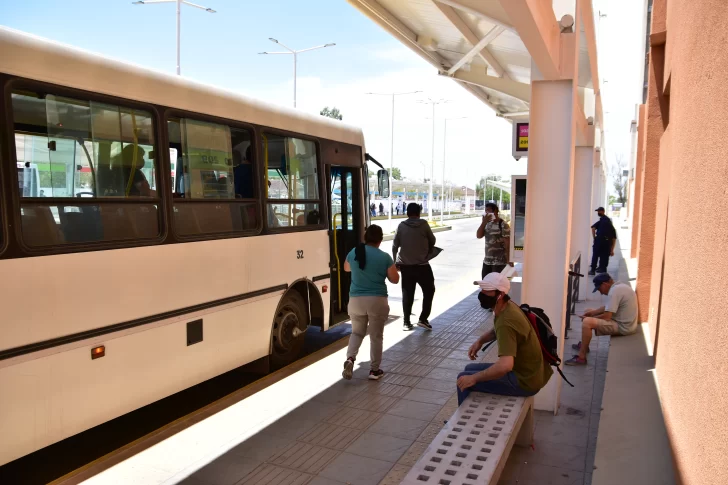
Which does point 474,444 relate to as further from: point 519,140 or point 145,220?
point 519,140

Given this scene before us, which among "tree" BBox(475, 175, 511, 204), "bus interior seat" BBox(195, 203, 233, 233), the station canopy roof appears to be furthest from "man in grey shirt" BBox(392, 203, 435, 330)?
"tree" BBox(475, 175, 511, 204)

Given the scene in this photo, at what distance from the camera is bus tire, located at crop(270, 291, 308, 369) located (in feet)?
24.2

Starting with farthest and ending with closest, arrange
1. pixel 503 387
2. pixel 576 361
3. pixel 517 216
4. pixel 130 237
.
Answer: pixel 517 216, pixel 576 361, pixel 130 237, pixel 503 387

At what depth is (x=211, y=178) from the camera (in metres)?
6.25

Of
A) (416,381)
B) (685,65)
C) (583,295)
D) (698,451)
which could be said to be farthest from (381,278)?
(583,295)

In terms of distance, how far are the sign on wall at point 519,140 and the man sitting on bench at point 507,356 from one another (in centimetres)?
569

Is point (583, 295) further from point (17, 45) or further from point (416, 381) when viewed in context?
point (17, 45)

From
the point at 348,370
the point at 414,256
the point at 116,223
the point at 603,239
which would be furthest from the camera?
the point at 603,239

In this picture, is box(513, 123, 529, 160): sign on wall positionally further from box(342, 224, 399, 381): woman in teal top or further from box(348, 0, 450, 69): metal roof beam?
box(342, 224, 399, 381): woman in teal top

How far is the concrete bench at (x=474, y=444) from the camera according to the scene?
11.9ft

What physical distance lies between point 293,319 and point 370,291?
127 cm

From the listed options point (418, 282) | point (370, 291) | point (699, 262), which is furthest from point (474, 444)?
point (418, 282)

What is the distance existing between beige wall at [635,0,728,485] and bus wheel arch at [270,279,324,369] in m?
4.14

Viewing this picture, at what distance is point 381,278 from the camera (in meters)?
6.89
